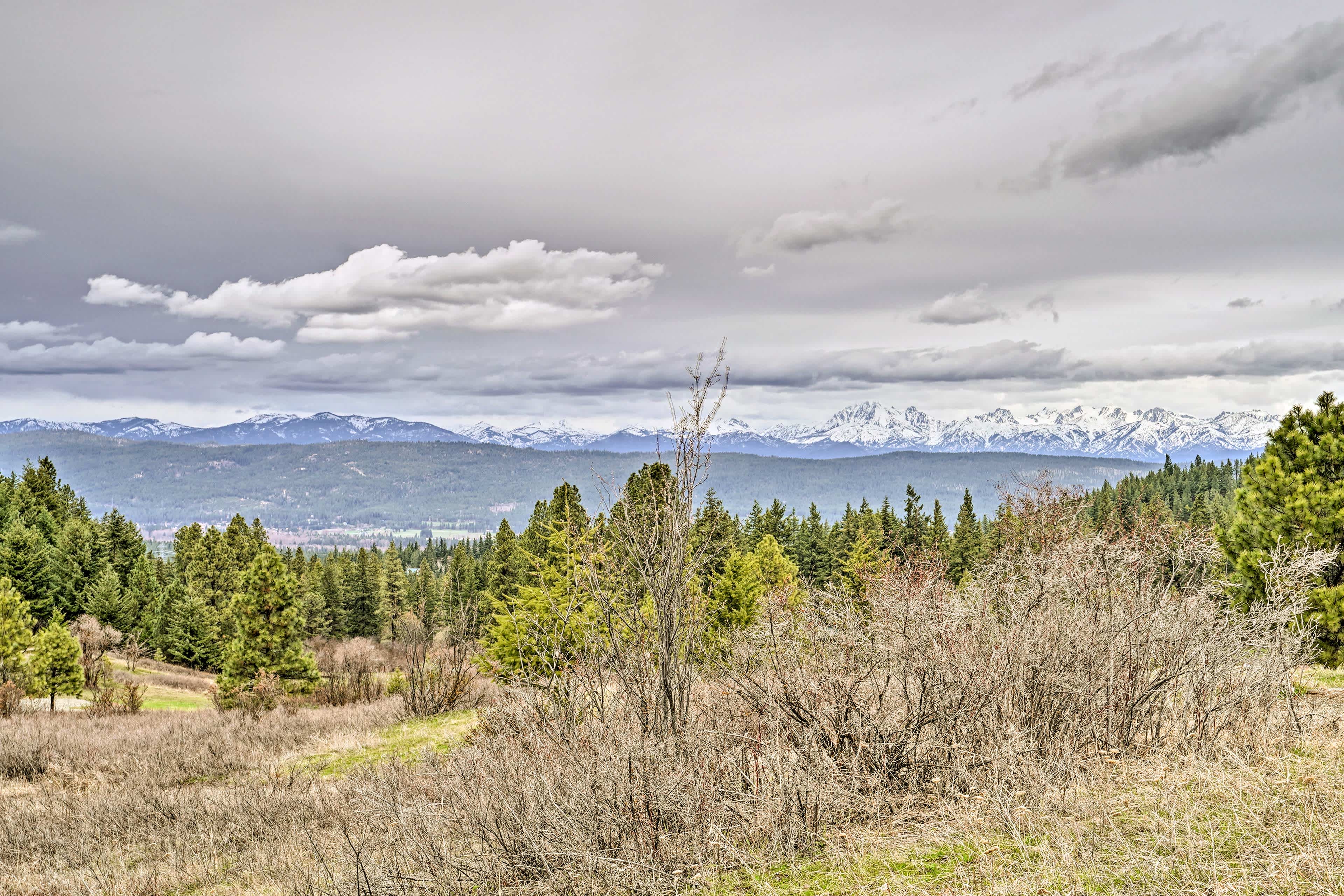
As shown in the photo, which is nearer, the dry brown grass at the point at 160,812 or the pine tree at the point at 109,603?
the dry brown grass at the point at 160,812

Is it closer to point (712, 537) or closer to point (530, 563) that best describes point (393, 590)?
point (530, 563)

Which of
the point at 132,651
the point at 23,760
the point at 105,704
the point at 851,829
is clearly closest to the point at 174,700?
the point at 132,651

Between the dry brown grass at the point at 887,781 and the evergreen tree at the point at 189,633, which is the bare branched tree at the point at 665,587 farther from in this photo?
the evergreen tree at the point at 189,633

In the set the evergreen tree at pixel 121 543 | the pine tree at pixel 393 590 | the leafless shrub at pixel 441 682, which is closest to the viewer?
the leafless shrub at pixel 441 682

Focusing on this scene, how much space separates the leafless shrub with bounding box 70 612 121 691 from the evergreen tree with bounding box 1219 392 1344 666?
42275 mm

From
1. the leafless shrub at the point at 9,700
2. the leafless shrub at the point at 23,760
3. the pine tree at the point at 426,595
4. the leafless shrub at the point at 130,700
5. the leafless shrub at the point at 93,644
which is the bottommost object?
the pine tree at the point at 426,595

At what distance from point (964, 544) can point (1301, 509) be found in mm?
44933

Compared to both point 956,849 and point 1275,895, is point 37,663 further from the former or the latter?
point 1275,895

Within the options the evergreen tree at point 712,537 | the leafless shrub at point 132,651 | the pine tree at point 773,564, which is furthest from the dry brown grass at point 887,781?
the leafless shrub at point 132,651

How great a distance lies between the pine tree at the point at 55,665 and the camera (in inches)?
1040

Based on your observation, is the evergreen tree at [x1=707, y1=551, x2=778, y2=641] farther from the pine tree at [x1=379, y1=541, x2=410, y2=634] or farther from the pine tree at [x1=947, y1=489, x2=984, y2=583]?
the pine tree at [x1=379, y1=541, x2=410, y2=634]

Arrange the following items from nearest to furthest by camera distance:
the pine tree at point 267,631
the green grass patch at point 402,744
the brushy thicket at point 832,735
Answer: the brushy thicket at point 832,735, the green grass patch at point 402,744, the pine tree at point 267,631

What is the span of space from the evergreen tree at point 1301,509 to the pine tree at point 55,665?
1443 inches

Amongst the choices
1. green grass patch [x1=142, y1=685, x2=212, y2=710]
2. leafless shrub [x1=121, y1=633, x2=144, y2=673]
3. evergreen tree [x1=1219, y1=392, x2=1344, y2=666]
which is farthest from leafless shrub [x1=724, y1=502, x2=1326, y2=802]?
leafless shrub [x1=121, y1=633, x2=144, y2=673]
